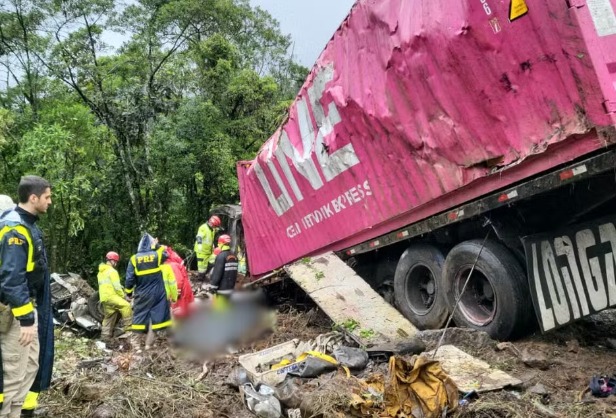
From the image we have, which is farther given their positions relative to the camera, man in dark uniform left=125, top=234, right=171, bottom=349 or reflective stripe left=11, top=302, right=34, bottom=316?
man in dark uniform left=125, top=234, right=171, bottom=349

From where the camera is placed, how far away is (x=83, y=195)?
14.5m

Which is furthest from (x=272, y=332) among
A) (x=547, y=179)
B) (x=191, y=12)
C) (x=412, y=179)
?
(x=191, y=12)

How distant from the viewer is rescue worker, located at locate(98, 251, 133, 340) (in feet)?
22.9

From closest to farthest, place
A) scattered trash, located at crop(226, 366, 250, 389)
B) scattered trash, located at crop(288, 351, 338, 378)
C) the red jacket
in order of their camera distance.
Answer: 1. scattered trash, located at crop(288, 351, 338, 378)
2. scattered trash, located at crop(226, 366, 250, 389)
3. the red jacket

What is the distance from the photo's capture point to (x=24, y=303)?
296 cm

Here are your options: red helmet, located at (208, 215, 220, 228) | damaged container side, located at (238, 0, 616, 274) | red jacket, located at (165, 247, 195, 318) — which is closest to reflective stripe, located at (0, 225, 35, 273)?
damaged container side, located at (238, 0, 616, 274)

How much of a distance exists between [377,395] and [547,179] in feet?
6.20

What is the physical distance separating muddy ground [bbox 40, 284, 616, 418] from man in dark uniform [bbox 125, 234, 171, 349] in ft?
3.14

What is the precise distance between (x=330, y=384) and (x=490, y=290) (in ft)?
6.10

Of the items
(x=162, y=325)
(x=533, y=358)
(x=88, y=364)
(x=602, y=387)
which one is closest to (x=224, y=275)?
(x=162, y=325)

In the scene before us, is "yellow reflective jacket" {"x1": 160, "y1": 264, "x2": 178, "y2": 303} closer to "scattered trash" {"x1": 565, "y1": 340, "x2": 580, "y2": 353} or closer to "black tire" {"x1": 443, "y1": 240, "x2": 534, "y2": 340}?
"black tire" {"x1": 443, "y1": 240, "x2": 534, "y2": 340}

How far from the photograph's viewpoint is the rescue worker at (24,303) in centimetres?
298

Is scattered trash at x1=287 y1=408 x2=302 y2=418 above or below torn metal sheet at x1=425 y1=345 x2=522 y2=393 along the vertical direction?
above

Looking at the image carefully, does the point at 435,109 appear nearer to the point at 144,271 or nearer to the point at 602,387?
the point at 602,387
